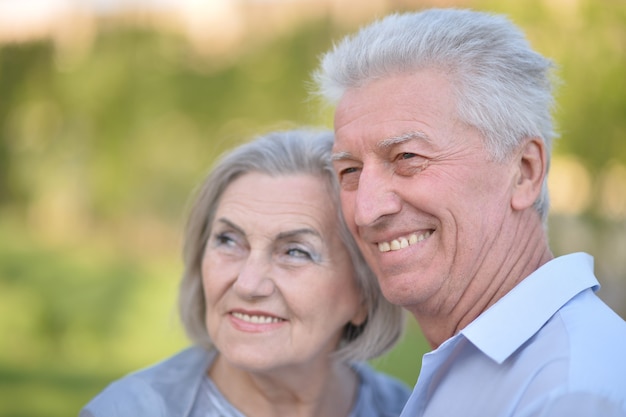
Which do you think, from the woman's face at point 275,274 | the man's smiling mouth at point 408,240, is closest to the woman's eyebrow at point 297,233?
the woman's face at point 275,274

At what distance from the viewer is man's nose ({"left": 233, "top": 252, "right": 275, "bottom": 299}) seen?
300cm

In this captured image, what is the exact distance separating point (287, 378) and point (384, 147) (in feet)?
3.79

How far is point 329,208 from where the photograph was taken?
3.21 m

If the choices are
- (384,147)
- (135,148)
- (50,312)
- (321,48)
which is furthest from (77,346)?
(384,147)

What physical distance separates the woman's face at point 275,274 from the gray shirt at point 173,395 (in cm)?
17

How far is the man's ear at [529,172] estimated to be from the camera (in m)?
2.54

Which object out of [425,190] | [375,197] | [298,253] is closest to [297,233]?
[298,253]

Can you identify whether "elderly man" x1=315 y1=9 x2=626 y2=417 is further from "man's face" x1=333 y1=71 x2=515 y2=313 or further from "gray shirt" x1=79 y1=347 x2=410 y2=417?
"gray shirt" x1=79 y1=347 x2=410 y2=417

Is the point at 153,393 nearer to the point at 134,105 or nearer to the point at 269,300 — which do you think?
the point at 269,300

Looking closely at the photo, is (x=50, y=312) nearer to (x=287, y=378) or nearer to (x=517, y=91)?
(x=287, y=378)

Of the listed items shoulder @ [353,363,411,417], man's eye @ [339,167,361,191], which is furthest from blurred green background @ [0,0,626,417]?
man's eye @ [339,167,361,191]

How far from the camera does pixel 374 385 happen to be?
3.70m

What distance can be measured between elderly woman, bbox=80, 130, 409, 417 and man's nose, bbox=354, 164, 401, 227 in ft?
1.94

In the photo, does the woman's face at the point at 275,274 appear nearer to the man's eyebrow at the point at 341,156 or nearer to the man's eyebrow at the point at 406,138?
the man's eyebrow at the point at 341,156
